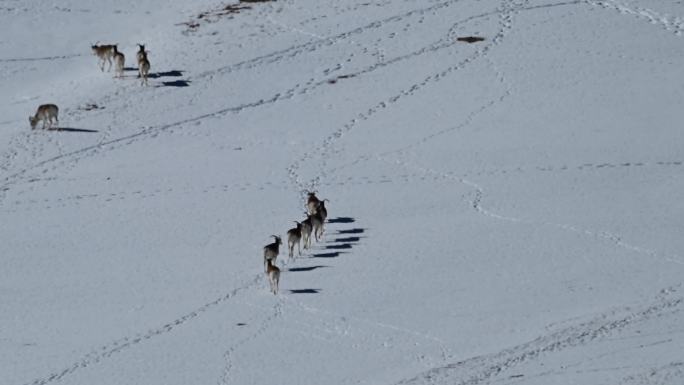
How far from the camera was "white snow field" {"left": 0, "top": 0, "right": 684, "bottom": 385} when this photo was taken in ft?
77.0

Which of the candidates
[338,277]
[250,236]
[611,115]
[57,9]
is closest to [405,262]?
[338,277]

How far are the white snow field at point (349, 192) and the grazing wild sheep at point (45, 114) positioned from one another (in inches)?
14.5

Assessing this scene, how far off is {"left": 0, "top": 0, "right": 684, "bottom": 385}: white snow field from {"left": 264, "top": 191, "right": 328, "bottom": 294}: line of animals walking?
258 millimetres

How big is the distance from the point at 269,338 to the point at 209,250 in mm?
3957

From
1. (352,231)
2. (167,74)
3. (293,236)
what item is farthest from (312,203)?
(167,74)

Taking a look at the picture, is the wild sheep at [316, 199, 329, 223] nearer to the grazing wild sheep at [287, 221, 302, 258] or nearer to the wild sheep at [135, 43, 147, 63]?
the grazing wild sheep at [287, 221, 302, 258]

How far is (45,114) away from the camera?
3338 centimetres

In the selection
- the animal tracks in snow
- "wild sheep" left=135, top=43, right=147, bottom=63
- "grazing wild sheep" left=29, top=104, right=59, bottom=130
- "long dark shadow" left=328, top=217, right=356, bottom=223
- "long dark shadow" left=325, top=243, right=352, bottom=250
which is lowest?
the animal tracks in snow

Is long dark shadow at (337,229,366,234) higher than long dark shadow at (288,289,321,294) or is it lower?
higher

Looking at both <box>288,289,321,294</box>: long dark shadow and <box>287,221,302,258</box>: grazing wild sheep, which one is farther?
<box>287,221,302,258</box>: grazing wild sheep

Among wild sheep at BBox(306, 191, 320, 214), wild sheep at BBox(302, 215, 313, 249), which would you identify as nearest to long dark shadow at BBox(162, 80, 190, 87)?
wild sheep at BBox(306, 191, 320, 214)

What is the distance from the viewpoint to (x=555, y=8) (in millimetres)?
39562

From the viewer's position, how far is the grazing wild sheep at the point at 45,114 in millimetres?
33312

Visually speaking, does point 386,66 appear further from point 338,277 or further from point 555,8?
point 338,277
